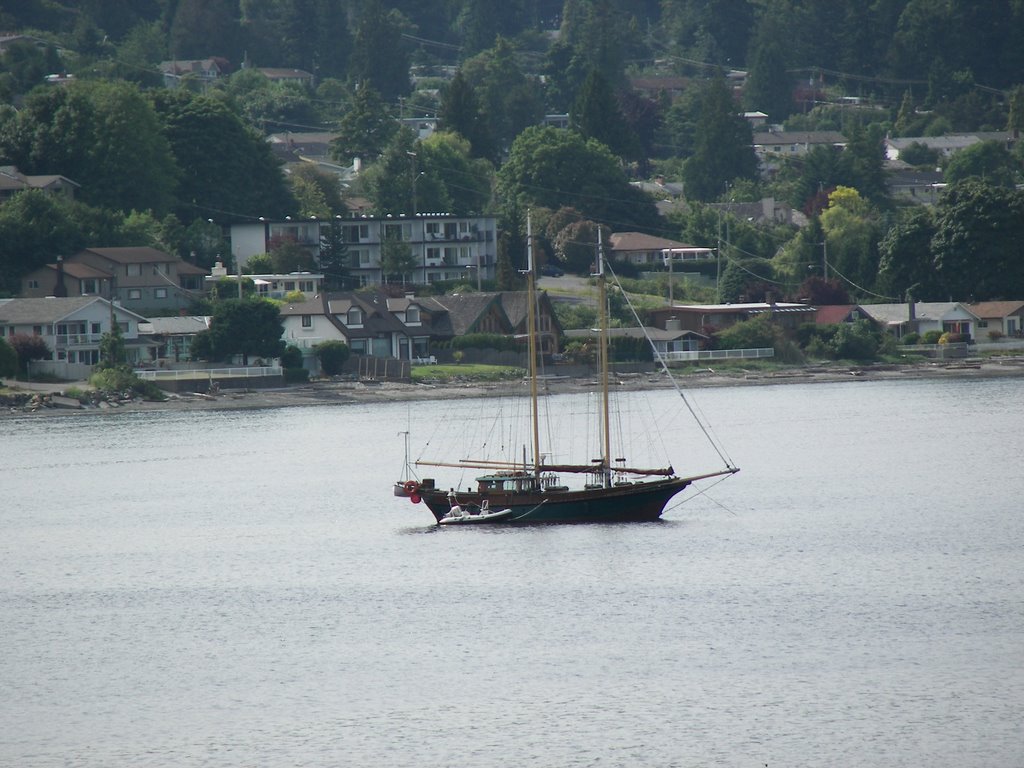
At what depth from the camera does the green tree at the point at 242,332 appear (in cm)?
8638

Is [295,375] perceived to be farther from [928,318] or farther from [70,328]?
[928,318]

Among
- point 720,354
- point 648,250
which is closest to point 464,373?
point 720,354

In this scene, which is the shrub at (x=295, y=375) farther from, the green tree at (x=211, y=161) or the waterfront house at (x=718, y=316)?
the green tree at (x=211, y=161)

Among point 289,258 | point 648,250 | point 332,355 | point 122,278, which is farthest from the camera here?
Result: point 648,250

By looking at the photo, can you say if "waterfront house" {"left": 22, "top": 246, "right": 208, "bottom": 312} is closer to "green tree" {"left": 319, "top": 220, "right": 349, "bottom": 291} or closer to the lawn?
"green tree" {"left": 319, "top": 220, "right": 349, "bottom": 291}

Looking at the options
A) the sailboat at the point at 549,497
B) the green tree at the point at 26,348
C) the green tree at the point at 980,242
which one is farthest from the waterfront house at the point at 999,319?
the sailboat at the point at 549,497

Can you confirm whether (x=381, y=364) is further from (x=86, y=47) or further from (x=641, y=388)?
(x=86, y=47)

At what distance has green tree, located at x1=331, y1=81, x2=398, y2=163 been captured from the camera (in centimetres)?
13775

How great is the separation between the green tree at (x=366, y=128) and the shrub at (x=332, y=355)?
4902cm

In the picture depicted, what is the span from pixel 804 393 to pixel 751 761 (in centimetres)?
6458

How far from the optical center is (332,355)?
9081cm

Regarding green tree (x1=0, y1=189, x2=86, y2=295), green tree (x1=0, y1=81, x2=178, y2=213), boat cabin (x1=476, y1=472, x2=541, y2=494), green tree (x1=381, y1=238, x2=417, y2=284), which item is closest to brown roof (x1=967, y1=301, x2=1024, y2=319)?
green tree (x1=381, y1=238, x2=417, y2=284)

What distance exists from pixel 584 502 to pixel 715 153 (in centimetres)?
10575

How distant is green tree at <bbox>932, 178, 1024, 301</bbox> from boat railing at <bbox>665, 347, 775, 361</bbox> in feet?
42.4
